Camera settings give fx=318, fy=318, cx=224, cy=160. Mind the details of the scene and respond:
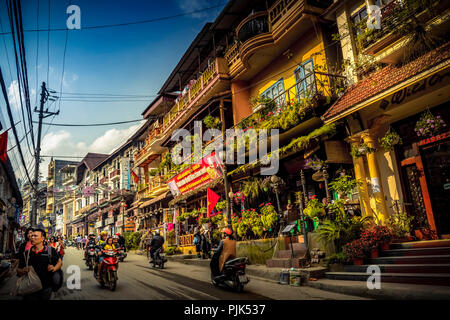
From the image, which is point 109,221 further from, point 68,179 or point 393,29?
point 393,29

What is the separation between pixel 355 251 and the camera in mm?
8969

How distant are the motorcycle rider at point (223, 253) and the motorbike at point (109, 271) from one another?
2722 mm

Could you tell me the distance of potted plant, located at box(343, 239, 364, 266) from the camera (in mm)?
8906

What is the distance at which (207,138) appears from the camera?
20500 millimetres

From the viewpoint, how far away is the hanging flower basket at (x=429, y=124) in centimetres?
920

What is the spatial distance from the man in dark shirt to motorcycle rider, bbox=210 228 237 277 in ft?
14.3

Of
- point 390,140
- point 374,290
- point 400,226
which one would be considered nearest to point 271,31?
point 390,140

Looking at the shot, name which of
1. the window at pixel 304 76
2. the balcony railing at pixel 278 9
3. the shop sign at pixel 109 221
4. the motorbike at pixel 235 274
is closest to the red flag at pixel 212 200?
the window at pixel 304 76

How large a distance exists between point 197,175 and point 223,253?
12171 millimetres

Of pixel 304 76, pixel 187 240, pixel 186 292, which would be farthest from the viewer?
pixel 187 240

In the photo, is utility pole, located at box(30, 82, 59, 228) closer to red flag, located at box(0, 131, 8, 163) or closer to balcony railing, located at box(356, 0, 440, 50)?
red flag, located at box(0, 131, 8, 163)
